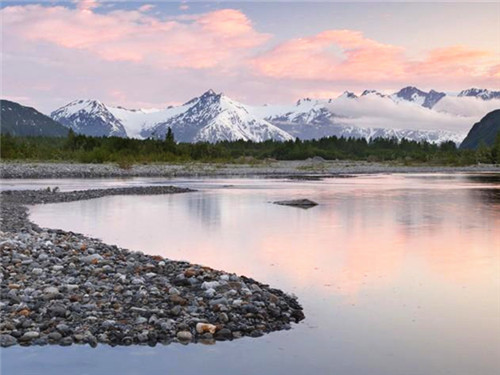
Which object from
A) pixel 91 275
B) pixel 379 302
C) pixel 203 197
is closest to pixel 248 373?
pixel 379 302

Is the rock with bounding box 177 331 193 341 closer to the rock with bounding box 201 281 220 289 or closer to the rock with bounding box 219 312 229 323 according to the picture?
the rock with bounding box 219 312 229 323

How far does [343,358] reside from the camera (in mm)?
9359

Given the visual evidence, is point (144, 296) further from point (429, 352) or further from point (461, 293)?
point (461, 293)

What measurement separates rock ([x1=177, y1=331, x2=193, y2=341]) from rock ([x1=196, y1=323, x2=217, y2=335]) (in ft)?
0.68

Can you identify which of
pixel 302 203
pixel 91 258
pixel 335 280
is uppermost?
pixel 91 258

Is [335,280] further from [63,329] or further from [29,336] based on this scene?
[29,336]

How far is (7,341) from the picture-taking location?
951 cm

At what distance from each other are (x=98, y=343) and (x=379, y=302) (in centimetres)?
583

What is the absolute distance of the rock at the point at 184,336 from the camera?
9.90 metres

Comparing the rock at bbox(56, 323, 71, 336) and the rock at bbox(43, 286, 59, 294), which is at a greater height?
the rock at bbox(43, 286, 59, 294)

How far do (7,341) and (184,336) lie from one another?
2.69 meters

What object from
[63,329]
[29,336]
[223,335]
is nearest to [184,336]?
[223,335]

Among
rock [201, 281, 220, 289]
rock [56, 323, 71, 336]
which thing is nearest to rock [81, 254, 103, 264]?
rock [201, 281, 220, 289]

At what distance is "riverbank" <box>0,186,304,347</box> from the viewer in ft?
32.4
